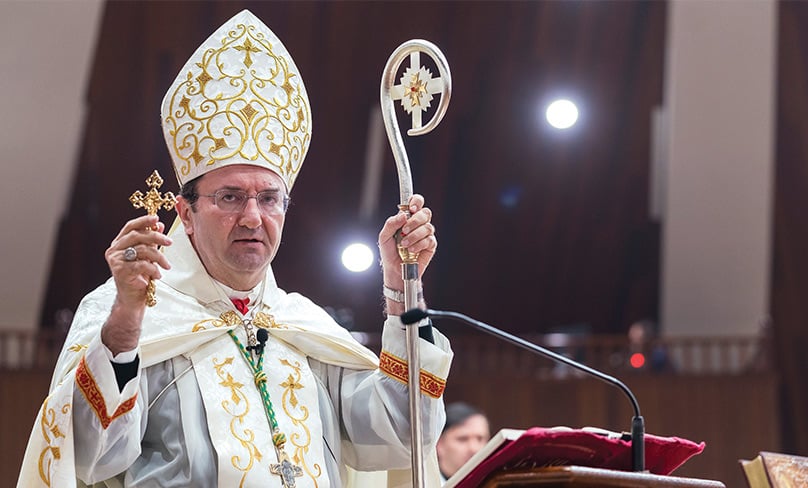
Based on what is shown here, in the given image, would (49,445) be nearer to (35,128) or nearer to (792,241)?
(35,128)

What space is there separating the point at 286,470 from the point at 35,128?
7095mm

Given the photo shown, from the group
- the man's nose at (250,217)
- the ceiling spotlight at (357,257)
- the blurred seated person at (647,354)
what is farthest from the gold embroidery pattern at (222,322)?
the blurred seated person at (647,354)

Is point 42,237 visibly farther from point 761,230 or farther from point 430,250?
point 430,250

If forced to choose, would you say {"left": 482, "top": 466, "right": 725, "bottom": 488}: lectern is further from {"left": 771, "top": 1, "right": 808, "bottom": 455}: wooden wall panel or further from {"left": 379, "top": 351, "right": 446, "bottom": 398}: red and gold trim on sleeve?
{"left": 771, "top": 1, "right": 808, "bottom": 455}: wooden wall panel

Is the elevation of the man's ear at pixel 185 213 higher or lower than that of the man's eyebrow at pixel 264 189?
lower

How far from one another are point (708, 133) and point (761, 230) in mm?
1198

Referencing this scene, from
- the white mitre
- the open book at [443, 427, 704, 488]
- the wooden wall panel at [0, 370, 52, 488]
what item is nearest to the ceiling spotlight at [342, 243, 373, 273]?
the wooden wall panel at [0, 370, 52, 488]

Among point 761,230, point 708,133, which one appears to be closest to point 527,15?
point 708,133

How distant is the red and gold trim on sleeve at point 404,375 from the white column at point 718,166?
258 inches

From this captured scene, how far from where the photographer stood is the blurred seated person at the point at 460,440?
19.1ft

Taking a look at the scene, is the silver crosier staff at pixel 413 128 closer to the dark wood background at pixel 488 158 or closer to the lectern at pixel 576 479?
the lectern at pixel 576 479

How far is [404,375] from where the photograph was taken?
2984mm

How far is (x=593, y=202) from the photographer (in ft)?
39.0

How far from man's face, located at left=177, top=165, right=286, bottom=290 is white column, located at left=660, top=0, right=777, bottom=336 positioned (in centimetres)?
650
